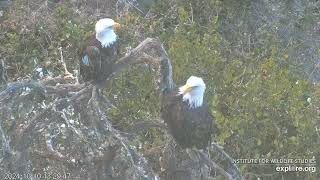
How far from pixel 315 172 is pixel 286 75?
66 centimetres

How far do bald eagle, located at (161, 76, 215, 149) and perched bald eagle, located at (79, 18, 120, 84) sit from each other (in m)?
0.36

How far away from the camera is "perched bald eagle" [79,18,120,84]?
2973mm

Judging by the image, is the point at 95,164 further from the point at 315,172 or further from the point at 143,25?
the point at 143,25

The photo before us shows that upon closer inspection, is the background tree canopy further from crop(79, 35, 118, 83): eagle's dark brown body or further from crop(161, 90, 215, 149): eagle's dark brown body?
crop(79, 35, 118, 83): eagle's dark brown body

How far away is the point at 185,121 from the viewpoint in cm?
282

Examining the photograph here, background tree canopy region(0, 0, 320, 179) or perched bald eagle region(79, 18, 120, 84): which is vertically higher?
perched bald eagle region(79, 18, 120, 84)

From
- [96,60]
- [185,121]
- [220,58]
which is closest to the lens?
[185,121]

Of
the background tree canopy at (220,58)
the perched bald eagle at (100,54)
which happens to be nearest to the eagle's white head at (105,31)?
the perched bald eagle at (100,54)

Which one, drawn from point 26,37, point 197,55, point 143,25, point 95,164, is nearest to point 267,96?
point 197,55

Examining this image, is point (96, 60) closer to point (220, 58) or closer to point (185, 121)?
point (185, 121)

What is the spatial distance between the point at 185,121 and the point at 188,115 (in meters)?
0.04

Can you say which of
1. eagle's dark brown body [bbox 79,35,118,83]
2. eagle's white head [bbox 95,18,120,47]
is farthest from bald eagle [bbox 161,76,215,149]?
eagle's white head [bbox 95,18,120,47]

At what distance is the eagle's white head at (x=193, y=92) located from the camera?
2.84 m

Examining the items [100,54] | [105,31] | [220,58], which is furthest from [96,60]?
[220,58]
